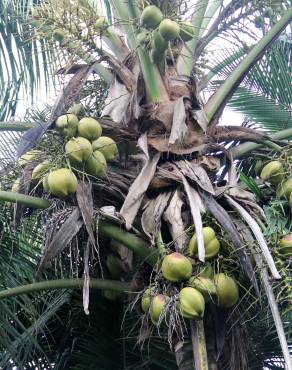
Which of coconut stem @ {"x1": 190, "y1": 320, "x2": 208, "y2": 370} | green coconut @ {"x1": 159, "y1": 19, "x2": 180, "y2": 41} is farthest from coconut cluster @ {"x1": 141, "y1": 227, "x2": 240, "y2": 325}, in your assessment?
green coconut @ {"x1": 159, "y1": 19, "x2": 180, "y2": 41}

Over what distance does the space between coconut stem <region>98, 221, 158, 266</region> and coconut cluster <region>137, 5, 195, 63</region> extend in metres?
0.81

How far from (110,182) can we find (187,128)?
0.48 m

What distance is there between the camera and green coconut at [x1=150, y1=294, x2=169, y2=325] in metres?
2.79

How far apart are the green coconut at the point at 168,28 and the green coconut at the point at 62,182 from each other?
0.72 meters

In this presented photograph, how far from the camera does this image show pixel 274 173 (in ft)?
10.5

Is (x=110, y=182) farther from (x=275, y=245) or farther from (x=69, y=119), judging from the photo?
(x=275, y=245)

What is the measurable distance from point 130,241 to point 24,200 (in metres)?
0.47

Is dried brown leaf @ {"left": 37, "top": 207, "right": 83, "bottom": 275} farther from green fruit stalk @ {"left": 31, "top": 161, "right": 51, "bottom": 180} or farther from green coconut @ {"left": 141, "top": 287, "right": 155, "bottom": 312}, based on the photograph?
green coconut @ {"left": 141, "top": 287, "right": 155, "bottom": 312}

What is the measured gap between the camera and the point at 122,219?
3.06 m

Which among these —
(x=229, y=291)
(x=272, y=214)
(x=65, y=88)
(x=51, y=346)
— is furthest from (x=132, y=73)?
(x=51, y=346)

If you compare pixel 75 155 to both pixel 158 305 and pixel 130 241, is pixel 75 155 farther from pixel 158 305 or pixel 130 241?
pixel 158 305

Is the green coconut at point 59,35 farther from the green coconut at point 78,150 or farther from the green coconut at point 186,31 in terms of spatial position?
the green coconut at point 78,150

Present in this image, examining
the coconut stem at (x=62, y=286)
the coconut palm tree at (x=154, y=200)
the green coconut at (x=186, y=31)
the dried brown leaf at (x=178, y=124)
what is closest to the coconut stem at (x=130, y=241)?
the coconut palm tree at (x=154, y=200)

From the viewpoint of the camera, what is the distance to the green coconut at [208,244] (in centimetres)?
285
